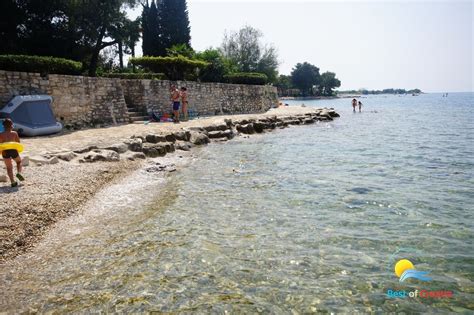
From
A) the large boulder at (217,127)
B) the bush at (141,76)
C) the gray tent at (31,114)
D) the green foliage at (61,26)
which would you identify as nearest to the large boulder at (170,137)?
the large boulder at (217,127)

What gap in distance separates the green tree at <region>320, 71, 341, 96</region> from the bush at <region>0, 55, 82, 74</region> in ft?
360

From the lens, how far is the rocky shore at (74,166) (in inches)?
224

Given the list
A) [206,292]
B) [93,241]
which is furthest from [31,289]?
[206,292]

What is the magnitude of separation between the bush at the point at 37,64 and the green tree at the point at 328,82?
10959 centimetres

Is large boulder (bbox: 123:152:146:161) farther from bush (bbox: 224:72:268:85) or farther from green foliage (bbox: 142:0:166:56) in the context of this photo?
green foliage (bbox: 142:0:166:56)

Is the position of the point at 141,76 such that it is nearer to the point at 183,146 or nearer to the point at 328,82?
the point at 183,146

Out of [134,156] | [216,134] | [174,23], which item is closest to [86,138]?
[134,156]

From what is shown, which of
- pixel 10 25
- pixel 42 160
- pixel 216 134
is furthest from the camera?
pixel 10 25

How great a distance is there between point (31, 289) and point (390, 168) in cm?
1095

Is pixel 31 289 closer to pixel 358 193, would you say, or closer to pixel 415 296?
pixel 415 296

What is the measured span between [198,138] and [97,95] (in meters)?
5.63

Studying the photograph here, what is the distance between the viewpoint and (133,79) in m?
19.9

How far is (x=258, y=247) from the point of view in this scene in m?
5.41

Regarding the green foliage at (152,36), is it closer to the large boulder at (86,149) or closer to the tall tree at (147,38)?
the tall tree at (147,38)
